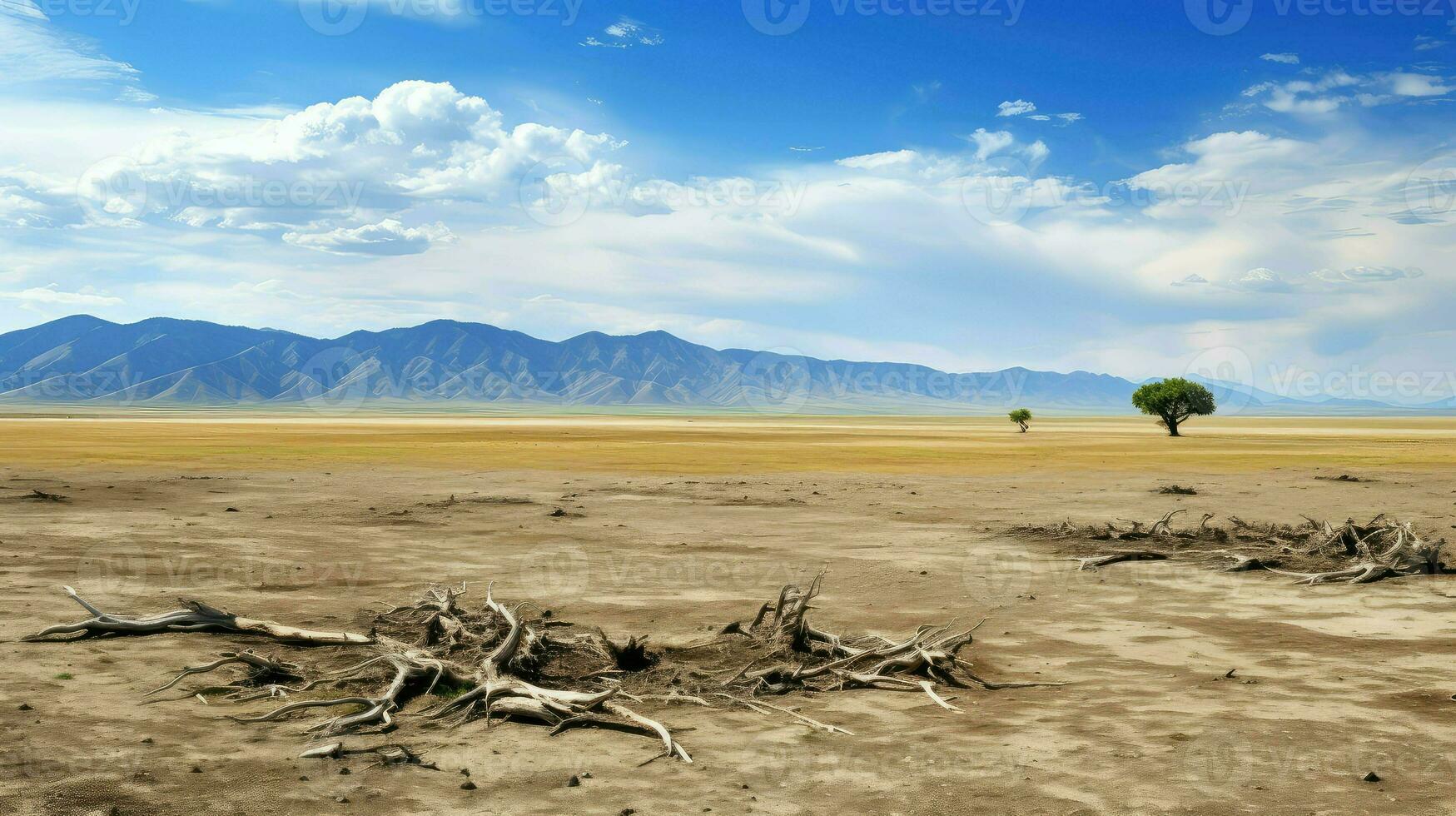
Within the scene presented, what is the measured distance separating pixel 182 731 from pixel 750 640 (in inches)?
251

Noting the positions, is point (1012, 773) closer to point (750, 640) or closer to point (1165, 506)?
point (750, 640)

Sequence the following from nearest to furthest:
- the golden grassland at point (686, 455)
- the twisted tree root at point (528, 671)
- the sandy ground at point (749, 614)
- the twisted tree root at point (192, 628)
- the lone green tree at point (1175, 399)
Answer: the sandy ground at point (749, 614) < the twisted tree root at point (528, 671) < the twisted tree root at point (192, 628) < the golden grassland at point (686, 455) < the lone green tree at point (1175, 399)

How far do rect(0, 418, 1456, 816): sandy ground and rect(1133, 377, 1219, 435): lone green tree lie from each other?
232 ft

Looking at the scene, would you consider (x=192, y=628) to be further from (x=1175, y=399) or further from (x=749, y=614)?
(x=1175, y=399)

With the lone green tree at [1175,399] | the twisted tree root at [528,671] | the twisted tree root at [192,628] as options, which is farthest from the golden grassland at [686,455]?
the twisted tree root at [528,671]

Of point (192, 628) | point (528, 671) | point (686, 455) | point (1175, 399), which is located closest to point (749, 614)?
point (528, 671)

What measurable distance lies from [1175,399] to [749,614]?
10159 centimetres

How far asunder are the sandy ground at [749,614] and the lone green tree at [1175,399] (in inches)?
2786

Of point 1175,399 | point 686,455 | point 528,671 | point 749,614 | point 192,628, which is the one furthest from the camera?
point 1175,399

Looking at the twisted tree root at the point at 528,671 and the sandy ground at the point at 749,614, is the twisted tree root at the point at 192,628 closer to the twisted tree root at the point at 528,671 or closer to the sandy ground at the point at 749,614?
the twisted tree root at the point at 528,671

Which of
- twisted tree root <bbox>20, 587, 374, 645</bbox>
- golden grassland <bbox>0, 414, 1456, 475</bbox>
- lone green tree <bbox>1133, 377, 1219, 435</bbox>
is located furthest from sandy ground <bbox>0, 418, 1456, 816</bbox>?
lone green tree <bbox>1133, 377, 1219, 435</bbox>

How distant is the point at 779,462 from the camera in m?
59.7

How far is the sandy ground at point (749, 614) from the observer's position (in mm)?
8305

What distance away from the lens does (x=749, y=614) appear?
1619 centimetres
